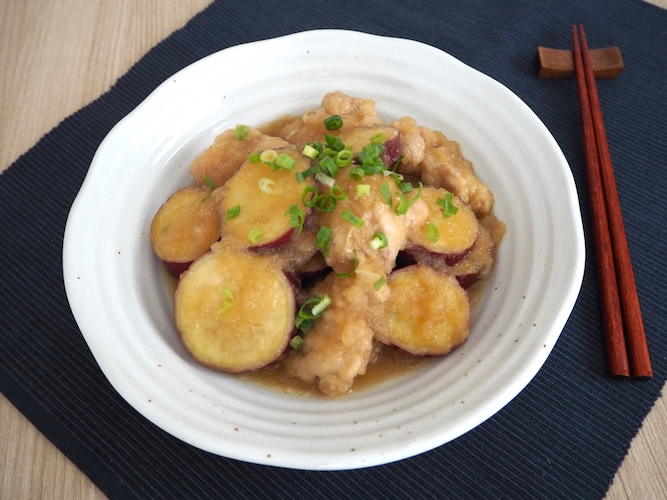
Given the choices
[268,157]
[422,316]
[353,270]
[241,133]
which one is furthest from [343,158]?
[422,316]

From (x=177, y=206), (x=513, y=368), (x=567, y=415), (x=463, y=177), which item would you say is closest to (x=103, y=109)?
(x=177, y=206)

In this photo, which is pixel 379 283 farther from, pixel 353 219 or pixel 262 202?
pixel 262 202

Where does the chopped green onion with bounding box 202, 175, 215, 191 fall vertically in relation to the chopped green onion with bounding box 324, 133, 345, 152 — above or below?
below

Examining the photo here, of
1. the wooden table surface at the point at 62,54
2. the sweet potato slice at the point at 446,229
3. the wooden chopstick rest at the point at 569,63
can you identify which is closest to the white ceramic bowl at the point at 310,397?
the sweet potato slice at the point at 446,229

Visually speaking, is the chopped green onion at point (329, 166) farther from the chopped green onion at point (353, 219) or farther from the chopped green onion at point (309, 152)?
the chopped green onion at point (353, 219)

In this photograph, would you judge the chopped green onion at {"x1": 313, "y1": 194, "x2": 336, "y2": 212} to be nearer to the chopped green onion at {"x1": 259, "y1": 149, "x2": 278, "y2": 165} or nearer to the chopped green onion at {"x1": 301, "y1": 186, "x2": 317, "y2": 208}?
the chopped green onion at {"x1": 301, "y1": 186, "x2": 317, "y2": 208}

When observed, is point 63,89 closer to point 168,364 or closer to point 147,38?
point 147,38

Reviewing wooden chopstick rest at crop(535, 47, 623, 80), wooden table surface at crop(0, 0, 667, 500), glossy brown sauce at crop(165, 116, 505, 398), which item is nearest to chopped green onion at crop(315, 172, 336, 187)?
glossy brown sauce at crop(165, 116, 505, 398)
